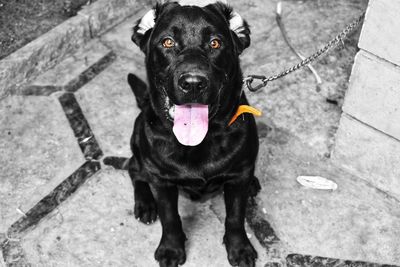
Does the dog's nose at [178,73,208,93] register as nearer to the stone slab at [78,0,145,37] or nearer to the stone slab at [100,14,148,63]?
the stone slab at [100,14,148,63]

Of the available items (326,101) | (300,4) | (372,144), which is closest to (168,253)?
(372,144)

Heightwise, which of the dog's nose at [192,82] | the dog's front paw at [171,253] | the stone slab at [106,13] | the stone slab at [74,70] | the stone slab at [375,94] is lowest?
the dog's front paw at [171,253]

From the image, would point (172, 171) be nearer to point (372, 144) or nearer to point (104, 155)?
point (104, 155)

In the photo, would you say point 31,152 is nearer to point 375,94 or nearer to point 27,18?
point 27,18

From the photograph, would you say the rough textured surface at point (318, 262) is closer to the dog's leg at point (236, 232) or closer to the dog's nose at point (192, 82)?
the dog's leg at point (236, 232)

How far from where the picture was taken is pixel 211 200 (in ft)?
10.5

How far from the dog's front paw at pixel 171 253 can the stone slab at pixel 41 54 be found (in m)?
1.63

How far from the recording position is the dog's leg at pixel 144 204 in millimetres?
3062

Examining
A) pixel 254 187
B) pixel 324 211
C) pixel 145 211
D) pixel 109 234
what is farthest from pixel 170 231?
pixel 324 211

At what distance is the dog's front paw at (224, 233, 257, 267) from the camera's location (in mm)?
2850

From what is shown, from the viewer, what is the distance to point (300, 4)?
447cm

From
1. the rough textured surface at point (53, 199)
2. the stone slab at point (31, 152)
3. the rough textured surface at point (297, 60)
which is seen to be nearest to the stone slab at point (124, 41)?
the stone slab at point (31, 152)

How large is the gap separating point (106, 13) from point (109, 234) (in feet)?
6.23

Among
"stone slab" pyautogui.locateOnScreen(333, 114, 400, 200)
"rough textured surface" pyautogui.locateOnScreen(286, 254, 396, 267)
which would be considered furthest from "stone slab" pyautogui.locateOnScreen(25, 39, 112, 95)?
"rough textured surface" pyautogui.locateOnScreen(286, 254, 396, 267)
